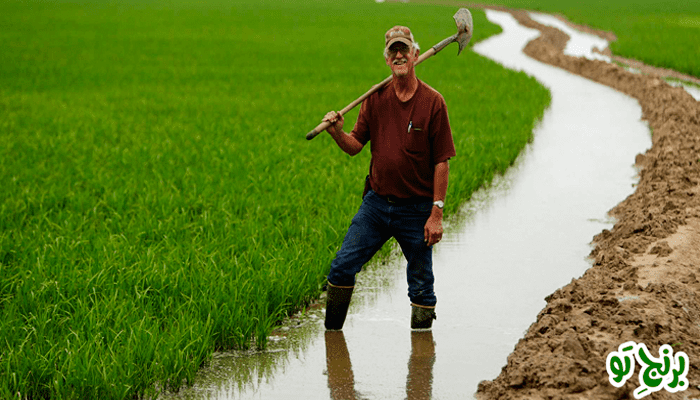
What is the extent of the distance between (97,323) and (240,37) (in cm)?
2750

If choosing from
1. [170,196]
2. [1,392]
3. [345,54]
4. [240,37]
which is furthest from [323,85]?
[240,37]

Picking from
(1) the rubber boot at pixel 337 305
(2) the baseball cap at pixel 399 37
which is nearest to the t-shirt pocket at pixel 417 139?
(2) the baseball cap at pixel 399 37

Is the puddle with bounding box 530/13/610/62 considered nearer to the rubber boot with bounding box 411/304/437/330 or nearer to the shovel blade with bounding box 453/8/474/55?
the shovel blade with bounding box 453/8/474/55

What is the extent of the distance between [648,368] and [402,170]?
57.5 inches

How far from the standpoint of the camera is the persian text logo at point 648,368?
3.02 m

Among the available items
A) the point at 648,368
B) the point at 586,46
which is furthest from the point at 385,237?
the point at 586,46

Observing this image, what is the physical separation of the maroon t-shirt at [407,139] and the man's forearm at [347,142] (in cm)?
9

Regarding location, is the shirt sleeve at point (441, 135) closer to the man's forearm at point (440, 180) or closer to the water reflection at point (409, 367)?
the man's forearm at point (440, 180)

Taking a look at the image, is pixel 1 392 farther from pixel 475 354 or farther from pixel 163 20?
pixel 163 20

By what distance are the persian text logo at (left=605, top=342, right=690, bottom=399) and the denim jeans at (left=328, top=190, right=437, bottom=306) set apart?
1140 millimetres

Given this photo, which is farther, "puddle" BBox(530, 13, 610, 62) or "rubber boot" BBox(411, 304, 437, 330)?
"puddle" BBox(530, 13, 610, 62)

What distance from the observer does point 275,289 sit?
15.0ft

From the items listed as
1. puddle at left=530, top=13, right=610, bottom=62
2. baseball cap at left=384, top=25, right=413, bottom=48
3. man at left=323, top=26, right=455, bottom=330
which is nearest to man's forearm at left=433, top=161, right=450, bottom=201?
man at left=323, top=26, right=455, bottom=330

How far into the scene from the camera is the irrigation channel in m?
3.69
